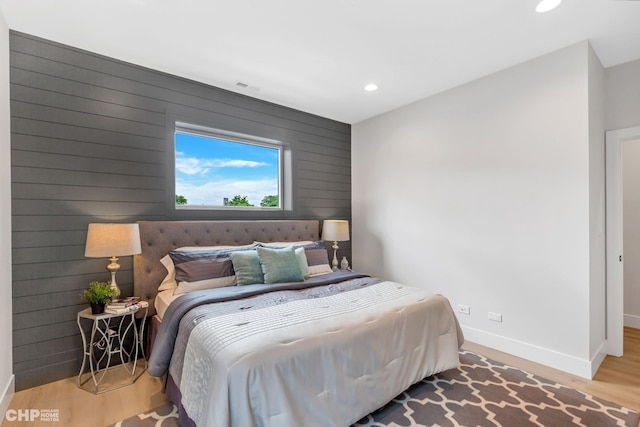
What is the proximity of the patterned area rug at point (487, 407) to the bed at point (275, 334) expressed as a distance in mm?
150

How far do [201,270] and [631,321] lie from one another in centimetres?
497

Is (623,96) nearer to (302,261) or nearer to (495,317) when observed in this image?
(495,317)

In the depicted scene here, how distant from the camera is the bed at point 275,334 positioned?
1484mm

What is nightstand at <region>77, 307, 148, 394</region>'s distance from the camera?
242 cm

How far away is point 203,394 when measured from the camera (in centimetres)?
157

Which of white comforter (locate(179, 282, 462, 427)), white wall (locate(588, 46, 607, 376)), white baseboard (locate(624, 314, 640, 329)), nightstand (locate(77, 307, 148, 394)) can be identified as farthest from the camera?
white baseboard (locate(624, 314, 640, 329))

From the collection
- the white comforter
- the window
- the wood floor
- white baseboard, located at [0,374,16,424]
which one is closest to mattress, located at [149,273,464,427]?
the white comforter

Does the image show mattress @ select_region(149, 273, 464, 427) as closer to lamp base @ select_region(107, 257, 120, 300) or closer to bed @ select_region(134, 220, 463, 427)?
bed @ select_region(134, 220, 463, 427)

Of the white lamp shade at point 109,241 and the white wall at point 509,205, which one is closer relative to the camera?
the white lamp shade at point 109,241

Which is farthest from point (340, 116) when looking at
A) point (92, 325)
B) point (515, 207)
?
point (92, 325)

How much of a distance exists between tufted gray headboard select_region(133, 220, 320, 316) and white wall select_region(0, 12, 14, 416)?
2.70 feet

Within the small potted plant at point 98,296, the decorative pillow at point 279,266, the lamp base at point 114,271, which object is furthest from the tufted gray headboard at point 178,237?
the decorative pillow at point 279,266

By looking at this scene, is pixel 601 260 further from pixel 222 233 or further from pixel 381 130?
pixel 222 233

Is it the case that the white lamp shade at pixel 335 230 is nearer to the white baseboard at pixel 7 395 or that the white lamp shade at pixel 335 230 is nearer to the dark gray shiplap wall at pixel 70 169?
the dark gray shiplap wall at pixel 70 169
